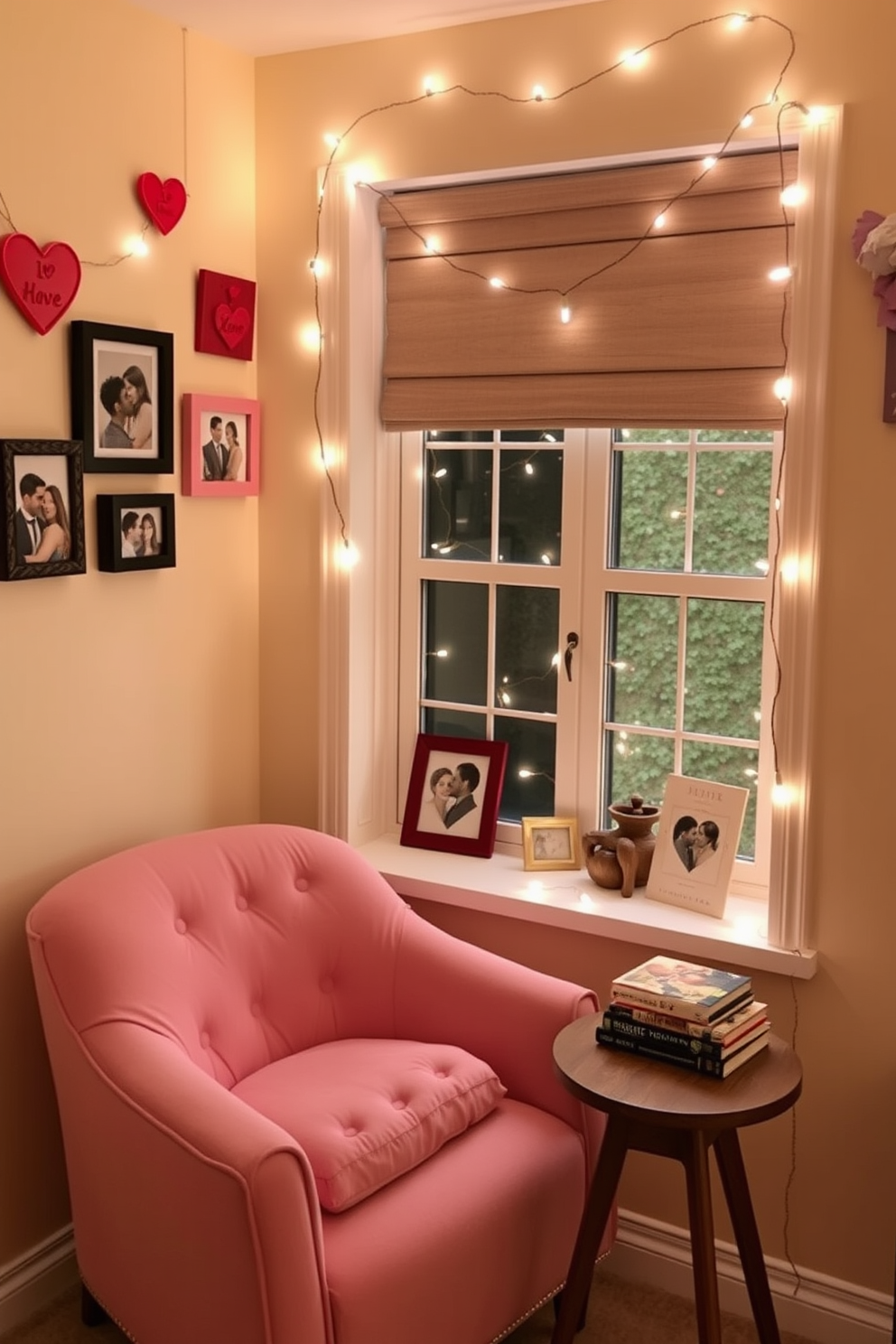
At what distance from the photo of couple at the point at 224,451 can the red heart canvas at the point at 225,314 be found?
0.51 feet

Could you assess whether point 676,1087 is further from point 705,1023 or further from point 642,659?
point 642,659

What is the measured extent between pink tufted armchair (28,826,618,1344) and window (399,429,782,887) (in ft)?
1.84

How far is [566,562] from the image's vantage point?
2.92 meters

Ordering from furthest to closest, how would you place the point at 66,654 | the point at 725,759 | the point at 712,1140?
the point at 725,759 < the point at 66,654 < the point at 712,1140

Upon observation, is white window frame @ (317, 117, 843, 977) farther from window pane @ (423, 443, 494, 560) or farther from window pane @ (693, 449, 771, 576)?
window pane @ (693, 449, 771, 576)

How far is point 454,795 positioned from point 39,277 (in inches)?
57.3

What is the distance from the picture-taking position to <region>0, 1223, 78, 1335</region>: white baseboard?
255cm

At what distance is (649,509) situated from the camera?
2834mm

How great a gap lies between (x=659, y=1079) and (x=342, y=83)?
2180mm

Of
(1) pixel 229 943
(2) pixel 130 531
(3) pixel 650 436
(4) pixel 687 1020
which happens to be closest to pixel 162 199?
(2) pixel 130 531

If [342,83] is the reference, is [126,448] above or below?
below

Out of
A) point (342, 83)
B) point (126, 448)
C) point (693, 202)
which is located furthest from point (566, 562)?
point (342, 83)

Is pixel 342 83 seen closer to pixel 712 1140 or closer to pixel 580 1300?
pixel 712 1140

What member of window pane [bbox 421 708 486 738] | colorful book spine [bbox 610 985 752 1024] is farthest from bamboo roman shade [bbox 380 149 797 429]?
colorful book spine [bbox 610 985 752 1024]
